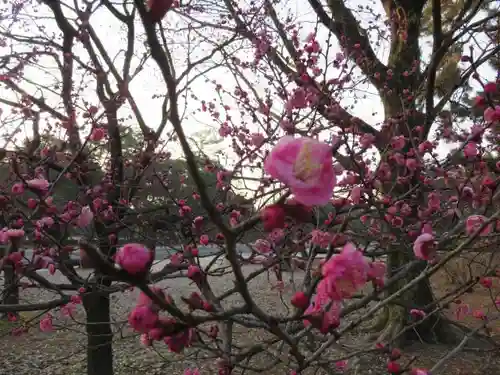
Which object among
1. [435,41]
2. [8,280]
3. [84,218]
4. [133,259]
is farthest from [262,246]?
[133,259]

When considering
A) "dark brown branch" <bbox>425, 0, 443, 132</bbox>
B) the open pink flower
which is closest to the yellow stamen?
the open pink flower

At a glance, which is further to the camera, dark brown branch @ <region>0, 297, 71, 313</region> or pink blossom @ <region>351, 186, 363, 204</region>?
pink blossom @ <region>351, 186, 363, 204</region>

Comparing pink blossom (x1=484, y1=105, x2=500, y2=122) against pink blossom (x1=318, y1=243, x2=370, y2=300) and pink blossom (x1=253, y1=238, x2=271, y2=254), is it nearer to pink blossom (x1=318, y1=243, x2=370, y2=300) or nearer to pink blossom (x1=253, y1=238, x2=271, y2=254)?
pink blossom (x1=318, y1=243, x2=370, y2=300)

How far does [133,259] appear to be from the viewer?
0.71 m

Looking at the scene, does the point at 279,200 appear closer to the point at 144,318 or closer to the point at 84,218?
the point at 144,318

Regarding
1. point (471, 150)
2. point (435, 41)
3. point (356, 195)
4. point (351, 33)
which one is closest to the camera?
point (356, 195)

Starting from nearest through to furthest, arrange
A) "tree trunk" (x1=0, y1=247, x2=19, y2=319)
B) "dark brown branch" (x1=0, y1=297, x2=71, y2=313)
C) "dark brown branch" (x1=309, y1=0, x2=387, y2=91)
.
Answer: "tree trunk" (x1=0, y1=247, x2=19, y2=319) → "dark brown branch" (x1=0, y1=297, x2=71, y2=313) → "dark brown branch" (x1=309, y1=0, x2=387, y2=91)

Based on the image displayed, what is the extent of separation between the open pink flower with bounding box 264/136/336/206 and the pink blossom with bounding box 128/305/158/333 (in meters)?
0.37

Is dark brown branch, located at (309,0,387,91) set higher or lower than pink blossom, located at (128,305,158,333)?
higher

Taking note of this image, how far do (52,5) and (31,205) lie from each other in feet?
10.1

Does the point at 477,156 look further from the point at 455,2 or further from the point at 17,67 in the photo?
the point at 17,67

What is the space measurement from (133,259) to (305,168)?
37cm

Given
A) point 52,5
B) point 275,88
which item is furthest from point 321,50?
point 52,5

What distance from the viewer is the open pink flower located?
836 mm
